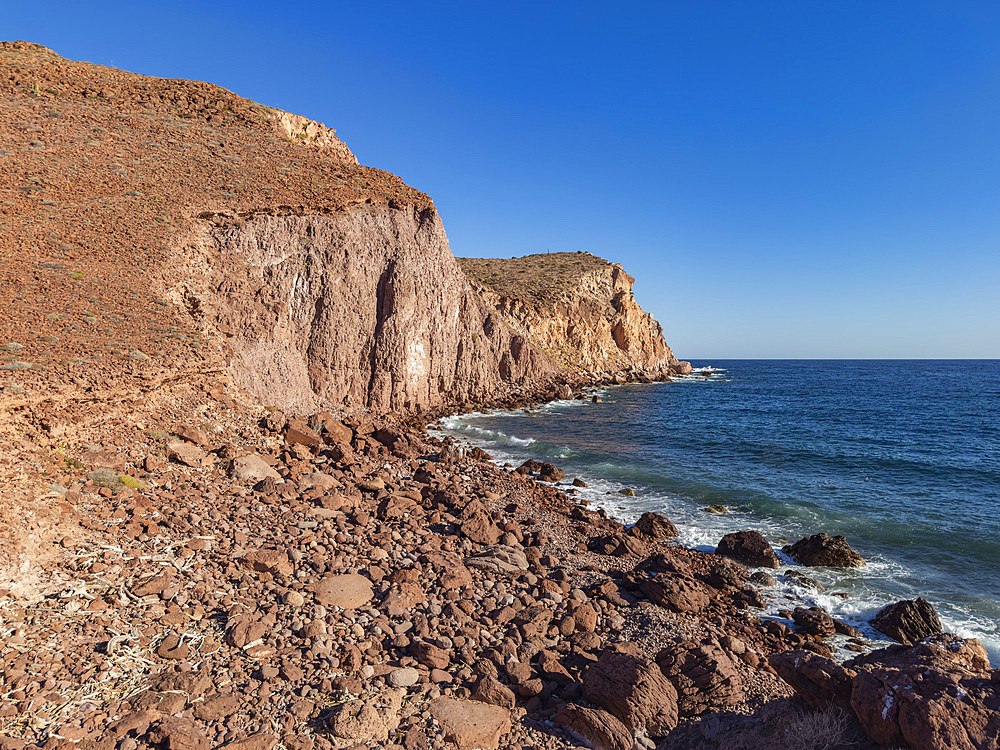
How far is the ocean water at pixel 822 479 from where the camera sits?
452 inches

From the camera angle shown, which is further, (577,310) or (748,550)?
(577,310)

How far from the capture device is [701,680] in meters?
6.16

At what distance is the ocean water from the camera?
11492 millimetres

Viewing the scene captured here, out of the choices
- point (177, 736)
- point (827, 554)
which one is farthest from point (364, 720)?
point (827, 554)

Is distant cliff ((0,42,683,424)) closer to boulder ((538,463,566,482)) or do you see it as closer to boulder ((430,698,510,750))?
boulder ((430,698,510,750))

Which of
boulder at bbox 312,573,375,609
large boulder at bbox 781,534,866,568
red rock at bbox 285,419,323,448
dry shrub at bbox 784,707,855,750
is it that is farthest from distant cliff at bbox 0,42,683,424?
large boulder at bbox 781,534,866,568

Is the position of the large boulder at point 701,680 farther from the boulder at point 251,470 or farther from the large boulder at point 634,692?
the boulder at point 251,470

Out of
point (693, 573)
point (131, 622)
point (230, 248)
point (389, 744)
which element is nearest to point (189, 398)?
point (131, 622)

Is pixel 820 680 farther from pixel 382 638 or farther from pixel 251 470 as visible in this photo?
pixel 251 470

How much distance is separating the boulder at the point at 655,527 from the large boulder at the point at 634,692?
25.6 feet

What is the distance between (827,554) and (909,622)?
2.93 m

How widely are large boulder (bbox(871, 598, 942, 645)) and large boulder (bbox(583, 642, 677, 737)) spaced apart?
6487 millimetres

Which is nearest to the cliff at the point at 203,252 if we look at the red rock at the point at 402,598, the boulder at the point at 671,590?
the red rock at the point at 402,598

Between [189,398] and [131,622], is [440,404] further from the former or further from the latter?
[131,622]
